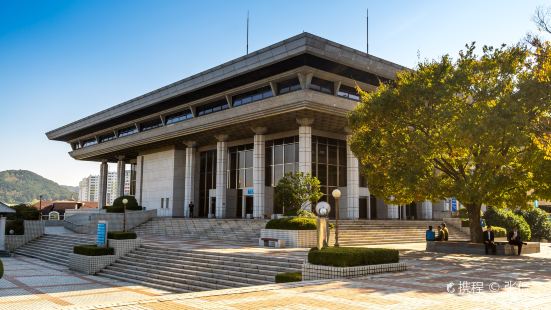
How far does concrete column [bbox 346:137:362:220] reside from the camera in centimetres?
3979

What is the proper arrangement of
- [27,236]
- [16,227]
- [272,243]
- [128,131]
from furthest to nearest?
[128,131] → [27,236] → [16,227] → [272,243]

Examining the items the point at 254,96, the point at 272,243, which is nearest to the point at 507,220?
the point at 272,243

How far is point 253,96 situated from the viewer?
133 feet

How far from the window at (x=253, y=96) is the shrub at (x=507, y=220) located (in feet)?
71.4

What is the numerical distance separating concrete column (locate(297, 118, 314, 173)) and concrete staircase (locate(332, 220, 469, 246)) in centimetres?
586

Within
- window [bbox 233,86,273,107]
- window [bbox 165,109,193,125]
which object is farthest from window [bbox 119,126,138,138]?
window [bbox 233,86,273,107]

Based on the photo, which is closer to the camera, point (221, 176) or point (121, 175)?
point (221, 176)

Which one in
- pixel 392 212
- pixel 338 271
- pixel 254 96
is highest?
pixel 254 96

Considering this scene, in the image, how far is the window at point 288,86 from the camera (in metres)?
37.0

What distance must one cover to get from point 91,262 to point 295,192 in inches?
559

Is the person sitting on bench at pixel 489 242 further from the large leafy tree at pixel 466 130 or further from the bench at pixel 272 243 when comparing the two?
the bench at pixel 272 243

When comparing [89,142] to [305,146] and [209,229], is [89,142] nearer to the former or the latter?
[209,229]

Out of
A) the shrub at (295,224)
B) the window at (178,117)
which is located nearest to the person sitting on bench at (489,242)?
the shrub at (295,224)

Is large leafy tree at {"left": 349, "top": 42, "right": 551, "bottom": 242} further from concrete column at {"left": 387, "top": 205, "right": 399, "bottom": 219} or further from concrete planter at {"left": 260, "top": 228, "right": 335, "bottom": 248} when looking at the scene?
concrete column at {"left": 387, "top": 205, "right": 399, "bottom": 219}
